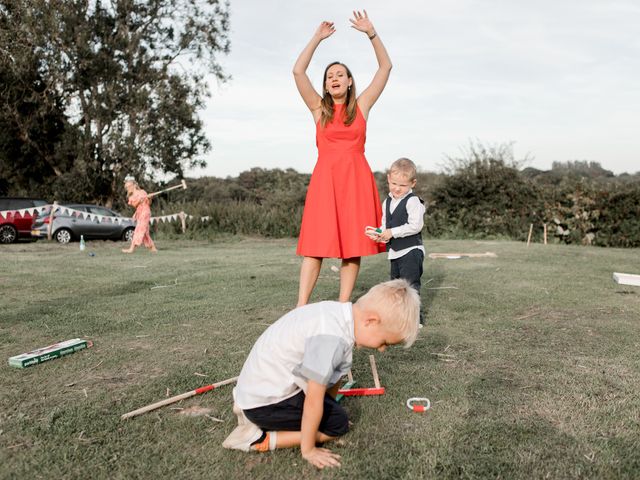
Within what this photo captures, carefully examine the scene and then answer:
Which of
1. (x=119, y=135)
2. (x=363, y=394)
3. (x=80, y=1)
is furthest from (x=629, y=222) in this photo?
(x=80, y=1)

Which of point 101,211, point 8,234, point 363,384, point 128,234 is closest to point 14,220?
point 8,234

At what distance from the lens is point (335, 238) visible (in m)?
4.31

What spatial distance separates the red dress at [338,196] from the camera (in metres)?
4.32

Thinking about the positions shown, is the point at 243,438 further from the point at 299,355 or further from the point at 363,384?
the point at 363,384

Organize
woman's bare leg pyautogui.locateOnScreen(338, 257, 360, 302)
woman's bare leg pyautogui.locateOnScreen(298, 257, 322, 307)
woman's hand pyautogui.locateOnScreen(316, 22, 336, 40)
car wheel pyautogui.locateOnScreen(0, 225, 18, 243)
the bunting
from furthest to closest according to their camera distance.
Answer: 1. the bunting
2. car wheel pyautogui.locateOnScreen(0, 225, 18, 243)
3. woman's bare leg pyautogui.locateOnScreen(338, 257, 360, 302)
4. woman's bare leg pyautogui.locateOnScreen(298, 257, 322, 307)
5. woman's hand pyautogui.locateOnScreen(316, 22, 336, 40)

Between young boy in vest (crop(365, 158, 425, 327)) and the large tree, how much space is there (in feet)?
72.2

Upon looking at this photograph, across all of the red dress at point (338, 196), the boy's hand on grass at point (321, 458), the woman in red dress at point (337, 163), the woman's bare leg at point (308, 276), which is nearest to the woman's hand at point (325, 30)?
the woman in red dress at point (337, 163)

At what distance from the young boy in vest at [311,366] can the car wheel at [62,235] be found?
16.2 metres

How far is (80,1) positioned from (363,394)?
A: 25250 millimetres

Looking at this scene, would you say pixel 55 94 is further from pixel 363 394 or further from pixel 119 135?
pixel 363 394

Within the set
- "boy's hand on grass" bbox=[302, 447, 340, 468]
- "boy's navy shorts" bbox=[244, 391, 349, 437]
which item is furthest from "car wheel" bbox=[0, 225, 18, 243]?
"boy's hand on grass" bbox=[302, 447, 340, 468]

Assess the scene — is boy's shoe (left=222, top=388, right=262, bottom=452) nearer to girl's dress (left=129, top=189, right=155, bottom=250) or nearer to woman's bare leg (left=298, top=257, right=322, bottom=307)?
woman's bare leg (left=298, top=257, right=322, bottom=307)

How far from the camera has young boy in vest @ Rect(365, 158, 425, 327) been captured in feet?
15.8

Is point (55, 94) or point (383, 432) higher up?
point (55, 94)
